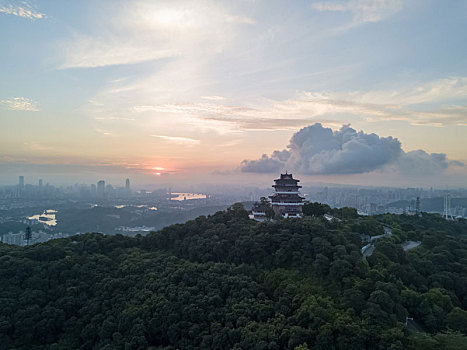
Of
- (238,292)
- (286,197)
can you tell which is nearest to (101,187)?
(286,197)

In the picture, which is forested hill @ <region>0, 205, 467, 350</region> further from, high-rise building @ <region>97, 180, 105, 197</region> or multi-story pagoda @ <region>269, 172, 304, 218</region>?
high-rise building @ <region>97, 180, 105, 197</region>

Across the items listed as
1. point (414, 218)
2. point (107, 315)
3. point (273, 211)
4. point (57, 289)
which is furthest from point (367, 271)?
point (414, 218)

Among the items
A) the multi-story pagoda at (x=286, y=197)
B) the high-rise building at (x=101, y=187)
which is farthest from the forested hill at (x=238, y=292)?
the high-rise building at (x=101, y=187)

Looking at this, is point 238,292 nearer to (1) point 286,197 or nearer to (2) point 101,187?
(1) point 286,197

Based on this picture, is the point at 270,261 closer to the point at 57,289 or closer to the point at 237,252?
the point at 237,252

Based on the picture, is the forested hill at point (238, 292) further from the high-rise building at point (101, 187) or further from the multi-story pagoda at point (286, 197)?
the high-rise building at point (101, 187)
